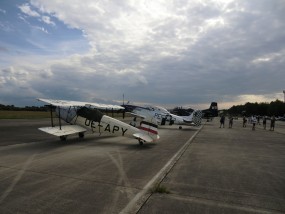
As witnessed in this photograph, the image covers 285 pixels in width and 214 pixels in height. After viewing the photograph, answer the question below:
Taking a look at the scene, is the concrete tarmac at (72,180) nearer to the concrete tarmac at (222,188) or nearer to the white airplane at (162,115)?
the concrete tarmac at (222,188)

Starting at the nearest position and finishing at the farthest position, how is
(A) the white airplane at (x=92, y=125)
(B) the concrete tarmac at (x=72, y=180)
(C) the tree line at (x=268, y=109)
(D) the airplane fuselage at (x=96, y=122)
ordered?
(B) the concrete tarmac at (x=72, y=180) < (A) the white airplane at (x=92, y=125) < (D) the airplane fuselage at (x=96, y=122) < (C) the tree line at (x=268, y=109)

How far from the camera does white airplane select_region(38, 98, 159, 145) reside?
13.3m

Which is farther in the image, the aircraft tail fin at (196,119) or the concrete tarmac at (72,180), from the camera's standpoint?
the aircraft tail fin at (196,119)

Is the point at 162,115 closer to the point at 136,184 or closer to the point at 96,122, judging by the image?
the point at 96,122

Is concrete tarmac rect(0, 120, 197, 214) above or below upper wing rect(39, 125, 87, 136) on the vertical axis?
below

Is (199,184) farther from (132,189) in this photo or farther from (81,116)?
(81,116)

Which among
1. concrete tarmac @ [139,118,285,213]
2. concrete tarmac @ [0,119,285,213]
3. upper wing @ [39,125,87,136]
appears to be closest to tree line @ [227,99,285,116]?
upper wing @ [39,125,87,136]

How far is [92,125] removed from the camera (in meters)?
15.2

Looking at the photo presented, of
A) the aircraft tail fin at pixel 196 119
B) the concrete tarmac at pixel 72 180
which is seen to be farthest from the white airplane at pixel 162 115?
the concrete tarmac at pixel 72 180

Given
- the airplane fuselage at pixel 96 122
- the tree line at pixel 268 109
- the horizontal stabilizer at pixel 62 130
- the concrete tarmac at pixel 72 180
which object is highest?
the tree line at pixel 268 109

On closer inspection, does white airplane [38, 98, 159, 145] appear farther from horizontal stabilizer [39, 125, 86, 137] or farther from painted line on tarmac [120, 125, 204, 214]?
painted line on tarmac [120, 125, 204, 214]

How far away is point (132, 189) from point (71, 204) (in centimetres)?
151

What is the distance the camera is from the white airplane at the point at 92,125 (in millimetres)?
13297

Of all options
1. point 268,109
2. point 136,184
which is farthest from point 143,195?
point 268,109
